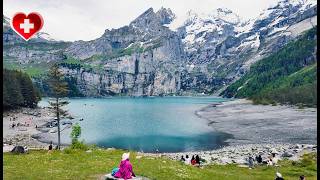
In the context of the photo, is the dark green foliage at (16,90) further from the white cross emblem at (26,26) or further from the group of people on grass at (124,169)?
the white cross emblem at (26,26)

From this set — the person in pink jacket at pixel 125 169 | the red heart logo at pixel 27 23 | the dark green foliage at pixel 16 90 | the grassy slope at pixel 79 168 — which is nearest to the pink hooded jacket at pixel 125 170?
the person in pink jacket at pixel 125 169

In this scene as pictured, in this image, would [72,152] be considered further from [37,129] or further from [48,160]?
[37,129]

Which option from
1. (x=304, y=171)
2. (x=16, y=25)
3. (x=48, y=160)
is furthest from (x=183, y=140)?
(x=16, y=25)

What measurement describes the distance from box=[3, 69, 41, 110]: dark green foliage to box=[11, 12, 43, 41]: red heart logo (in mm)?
162504

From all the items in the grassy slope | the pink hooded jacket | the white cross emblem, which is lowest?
the grassy slope

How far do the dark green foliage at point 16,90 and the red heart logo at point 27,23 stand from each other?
6398 inches

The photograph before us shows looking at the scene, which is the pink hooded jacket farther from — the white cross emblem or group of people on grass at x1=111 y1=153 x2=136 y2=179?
the white cross emblem

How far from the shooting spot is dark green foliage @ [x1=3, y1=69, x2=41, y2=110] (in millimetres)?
176375

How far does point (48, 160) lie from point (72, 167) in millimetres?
4485

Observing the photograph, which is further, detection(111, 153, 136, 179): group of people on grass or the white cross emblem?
detection(111, 153, 136, 179): group of people on grass

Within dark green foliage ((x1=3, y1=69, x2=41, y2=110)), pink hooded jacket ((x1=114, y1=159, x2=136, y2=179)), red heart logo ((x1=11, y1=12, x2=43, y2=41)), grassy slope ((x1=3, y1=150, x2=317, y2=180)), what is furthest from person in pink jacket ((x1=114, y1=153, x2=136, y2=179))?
dark green foliage ((x1=3, y1=69, x2=41, y2=110))

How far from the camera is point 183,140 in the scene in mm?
111312

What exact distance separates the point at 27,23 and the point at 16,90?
171570 millimetres

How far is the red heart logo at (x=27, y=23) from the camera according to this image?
17000mm
